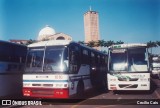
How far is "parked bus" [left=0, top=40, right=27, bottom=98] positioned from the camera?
35.1ft

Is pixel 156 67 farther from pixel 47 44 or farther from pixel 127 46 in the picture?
pixel 47 44

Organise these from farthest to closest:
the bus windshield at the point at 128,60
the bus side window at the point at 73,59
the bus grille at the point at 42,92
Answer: the bus windshield at the point at 128,60 → the bus side window at the point at 73,59 → the bus grille at the point at 42,92

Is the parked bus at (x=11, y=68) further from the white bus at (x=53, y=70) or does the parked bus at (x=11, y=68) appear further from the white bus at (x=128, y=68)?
the white bus at (x=128, y=68)

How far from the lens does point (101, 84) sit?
15.7 metres

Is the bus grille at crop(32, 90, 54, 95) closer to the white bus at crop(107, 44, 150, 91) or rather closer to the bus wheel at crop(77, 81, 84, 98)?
the bus wheel at crop(77, 81, 84, 98)

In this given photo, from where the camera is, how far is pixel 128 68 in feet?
37.5

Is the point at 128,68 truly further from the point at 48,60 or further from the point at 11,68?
the point at 11,68

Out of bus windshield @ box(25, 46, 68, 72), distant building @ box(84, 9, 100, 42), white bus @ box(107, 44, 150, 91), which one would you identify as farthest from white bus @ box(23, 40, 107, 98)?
distant building @ box(84, 9, 100, 42)

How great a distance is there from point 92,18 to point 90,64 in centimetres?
5124

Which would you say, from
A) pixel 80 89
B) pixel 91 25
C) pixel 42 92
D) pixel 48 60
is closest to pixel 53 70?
pixel 48 60

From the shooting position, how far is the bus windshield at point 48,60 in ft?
30.6

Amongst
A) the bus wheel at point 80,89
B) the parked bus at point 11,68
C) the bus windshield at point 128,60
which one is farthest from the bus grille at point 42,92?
the bus windshield at point 128,60

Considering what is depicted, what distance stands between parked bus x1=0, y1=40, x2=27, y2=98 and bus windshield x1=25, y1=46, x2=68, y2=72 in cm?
137

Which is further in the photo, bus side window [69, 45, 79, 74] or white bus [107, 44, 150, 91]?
white bus [107, 44, 150, 91]
